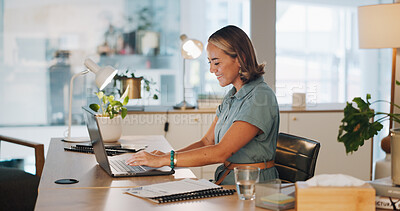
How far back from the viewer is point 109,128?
2932 mm

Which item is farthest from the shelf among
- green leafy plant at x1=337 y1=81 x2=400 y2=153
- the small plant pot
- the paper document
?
green leafy plant at x1=337 y1=81 x2=400 y2=153

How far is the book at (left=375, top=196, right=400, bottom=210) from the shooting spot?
1577 mm

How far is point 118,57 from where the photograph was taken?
4.70 m

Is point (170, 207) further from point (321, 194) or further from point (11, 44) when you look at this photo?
point (11, 44)

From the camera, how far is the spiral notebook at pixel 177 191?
1729 millimetres

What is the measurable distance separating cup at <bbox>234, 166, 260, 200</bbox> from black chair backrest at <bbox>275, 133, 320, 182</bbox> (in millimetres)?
632

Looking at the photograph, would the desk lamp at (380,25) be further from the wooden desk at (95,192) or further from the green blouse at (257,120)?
the wooden desk at (95,192)

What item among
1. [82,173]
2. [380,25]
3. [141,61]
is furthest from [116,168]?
[141,61]

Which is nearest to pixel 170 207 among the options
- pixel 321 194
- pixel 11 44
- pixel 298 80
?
pixel 321 194

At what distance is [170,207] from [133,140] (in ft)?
4.87

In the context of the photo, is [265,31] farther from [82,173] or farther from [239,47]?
[82,173]

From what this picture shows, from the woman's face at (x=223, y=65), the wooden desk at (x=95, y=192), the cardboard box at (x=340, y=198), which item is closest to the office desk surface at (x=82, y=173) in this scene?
the wooden desk at (x=95, y=192)

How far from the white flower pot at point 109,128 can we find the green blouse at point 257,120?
79 centimetres

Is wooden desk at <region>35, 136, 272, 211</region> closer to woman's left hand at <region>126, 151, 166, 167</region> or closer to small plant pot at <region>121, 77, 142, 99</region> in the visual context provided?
woman's left hand at <region>126, 151, 166, 167</region>
